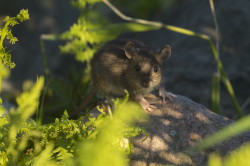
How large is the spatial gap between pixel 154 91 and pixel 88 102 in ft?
2.97

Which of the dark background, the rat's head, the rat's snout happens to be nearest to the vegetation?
the rat's head

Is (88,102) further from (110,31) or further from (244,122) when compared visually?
(244,122)

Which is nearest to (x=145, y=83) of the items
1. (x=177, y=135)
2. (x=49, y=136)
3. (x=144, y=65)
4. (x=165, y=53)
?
(x=144, y=65)

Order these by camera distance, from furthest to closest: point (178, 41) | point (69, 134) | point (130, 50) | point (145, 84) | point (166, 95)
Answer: point (178, 41) → point (130, 50) → point (145, 84) → point (166, 95) → point (69, 134)

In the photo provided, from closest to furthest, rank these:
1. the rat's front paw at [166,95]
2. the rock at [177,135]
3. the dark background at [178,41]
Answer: the rock at [177,135], the rat's front paw at [166,95], the dark background at [178,41]

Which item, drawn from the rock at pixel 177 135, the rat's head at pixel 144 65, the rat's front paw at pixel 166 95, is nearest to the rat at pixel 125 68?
the rat's head at pixel 144 65

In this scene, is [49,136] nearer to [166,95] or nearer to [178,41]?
[166,95]

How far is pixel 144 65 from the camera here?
5316 millimetres

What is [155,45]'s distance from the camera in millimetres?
8195

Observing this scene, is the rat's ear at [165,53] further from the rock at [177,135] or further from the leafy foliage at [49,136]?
the leafy foliage at [49,136]

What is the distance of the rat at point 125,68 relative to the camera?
523 cm

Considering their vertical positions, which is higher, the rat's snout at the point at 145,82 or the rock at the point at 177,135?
the rat's snout at the point at 145,82

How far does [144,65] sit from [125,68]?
10.3 inches

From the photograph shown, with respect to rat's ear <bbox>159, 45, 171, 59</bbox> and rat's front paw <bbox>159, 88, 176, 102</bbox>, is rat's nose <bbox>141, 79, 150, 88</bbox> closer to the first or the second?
rat's front paw <bbox>159, 88, 176, 102</bbox>
